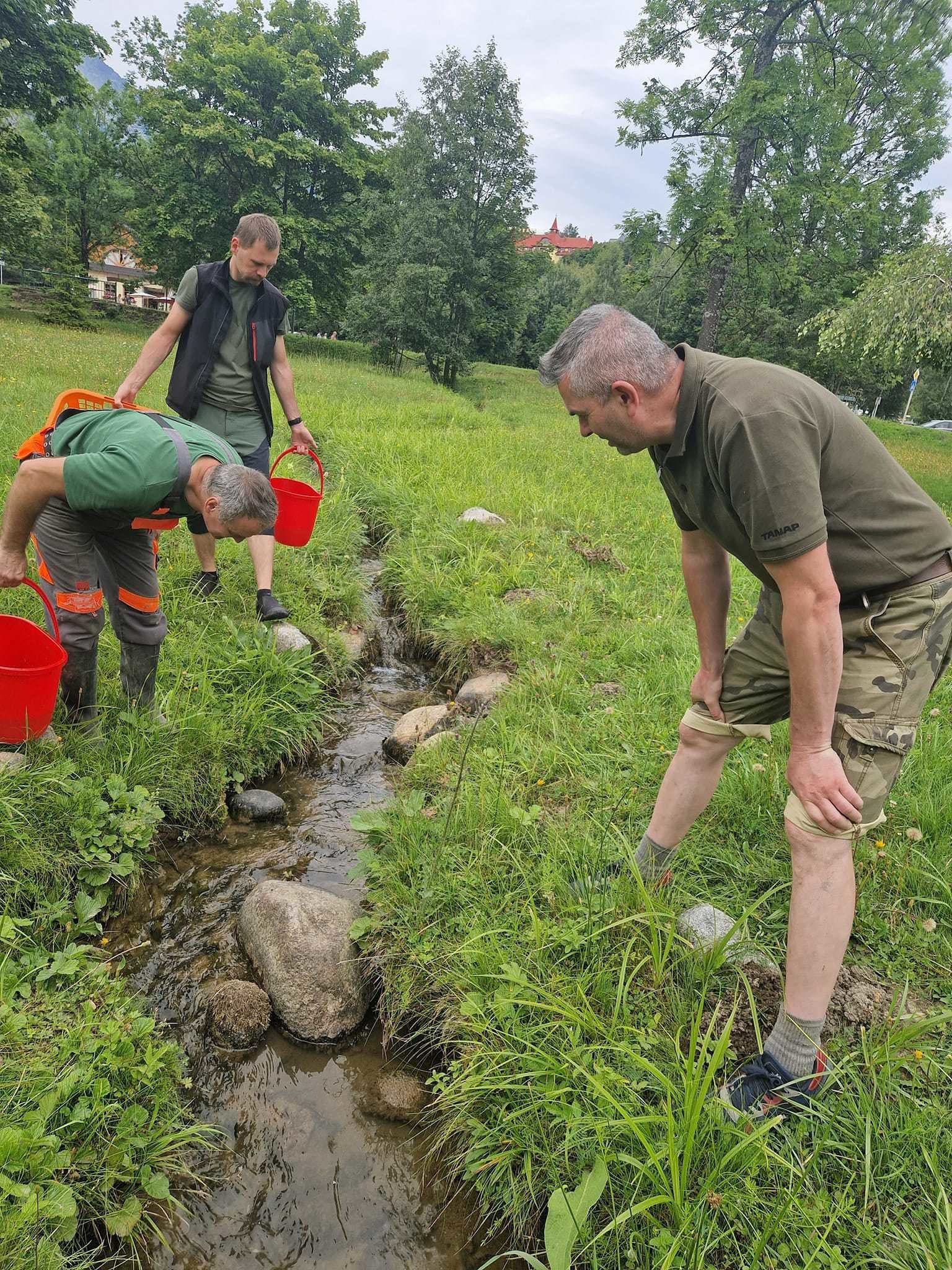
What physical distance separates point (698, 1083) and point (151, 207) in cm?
3152

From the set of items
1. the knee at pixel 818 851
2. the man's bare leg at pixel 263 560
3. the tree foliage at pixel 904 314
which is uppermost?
the tree foliage at pixel 904 314

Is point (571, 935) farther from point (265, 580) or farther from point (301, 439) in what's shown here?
point (301, 439)

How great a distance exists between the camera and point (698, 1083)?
170 centimetres

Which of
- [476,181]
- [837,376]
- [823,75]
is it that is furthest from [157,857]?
[837,376]

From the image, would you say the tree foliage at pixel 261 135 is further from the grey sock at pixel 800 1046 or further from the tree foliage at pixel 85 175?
the grey sock at pixel 800 1046

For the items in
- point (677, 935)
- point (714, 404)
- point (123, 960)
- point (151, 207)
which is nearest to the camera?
point (714, 404)

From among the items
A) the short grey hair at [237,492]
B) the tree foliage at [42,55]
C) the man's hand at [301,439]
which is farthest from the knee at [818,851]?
the tree foliage at [42,55]

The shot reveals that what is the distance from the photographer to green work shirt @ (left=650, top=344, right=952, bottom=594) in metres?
1.53

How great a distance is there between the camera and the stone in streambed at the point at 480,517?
6.58 meters

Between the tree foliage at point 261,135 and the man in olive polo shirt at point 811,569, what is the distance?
26.2 m

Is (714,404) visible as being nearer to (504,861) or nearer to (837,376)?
(504,861)

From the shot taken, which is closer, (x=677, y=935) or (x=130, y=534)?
(x=677, y=935)

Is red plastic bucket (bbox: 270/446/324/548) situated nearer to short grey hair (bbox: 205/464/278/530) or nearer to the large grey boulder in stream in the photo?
short grey hair (bbox: 205/464/278/530)

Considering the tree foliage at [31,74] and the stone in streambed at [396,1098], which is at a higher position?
the tree foliage at [31,74]
